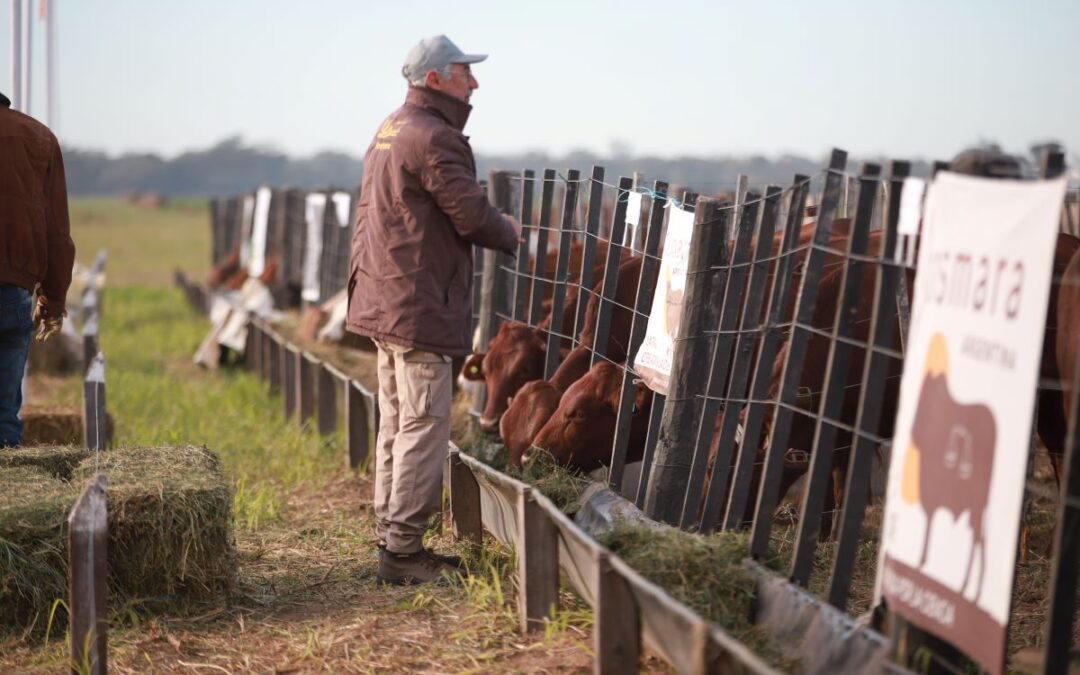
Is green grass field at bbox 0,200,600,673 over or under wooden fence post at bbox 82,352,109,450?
under

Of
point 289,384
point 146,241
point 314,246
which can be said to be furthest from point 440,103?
Result: point 146,241

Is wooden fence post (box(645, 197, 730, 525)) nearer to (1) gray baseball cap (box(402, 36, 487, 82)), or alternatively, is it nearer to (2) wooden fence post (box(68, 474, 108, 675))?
(1) gray baseball cap (box(402, 36, 487, 82))

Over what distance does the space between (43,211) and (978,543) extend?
5.17 metres

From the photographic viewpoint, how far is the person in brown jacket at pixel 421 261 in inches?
241

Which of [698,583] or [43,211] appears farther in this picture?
[43,211]

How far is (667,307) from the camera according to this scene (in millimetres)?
6586

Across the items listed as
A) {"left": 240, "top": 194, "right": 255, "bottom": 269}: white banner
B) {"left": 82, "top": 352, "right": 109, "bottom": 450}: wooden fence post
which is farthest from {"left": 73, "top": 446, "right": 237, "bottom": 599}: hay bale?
{"left": 240, "top": 194, "right": 255, "bottom": 269}: white banner

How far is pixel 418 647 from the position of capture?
5383 mm

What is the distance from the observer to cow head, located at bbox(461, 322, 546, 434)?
26.7 feet

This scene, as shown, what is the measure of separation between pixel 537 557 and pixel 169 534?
161cm

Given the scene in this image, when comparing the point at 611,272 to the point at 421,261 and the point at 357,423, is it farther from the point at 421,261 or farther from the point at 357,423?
the point at 357,423

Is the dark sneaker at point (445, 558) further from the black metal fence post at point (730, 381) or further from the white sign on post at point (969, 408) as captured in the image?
the white sign on post at point (969, 408)

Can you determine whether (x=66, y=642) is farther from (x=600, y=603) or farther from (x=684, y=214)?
(x=684, y=214)

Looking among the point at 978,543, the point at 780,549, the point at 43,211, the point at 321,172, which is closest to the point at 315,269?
the point at 43,211
